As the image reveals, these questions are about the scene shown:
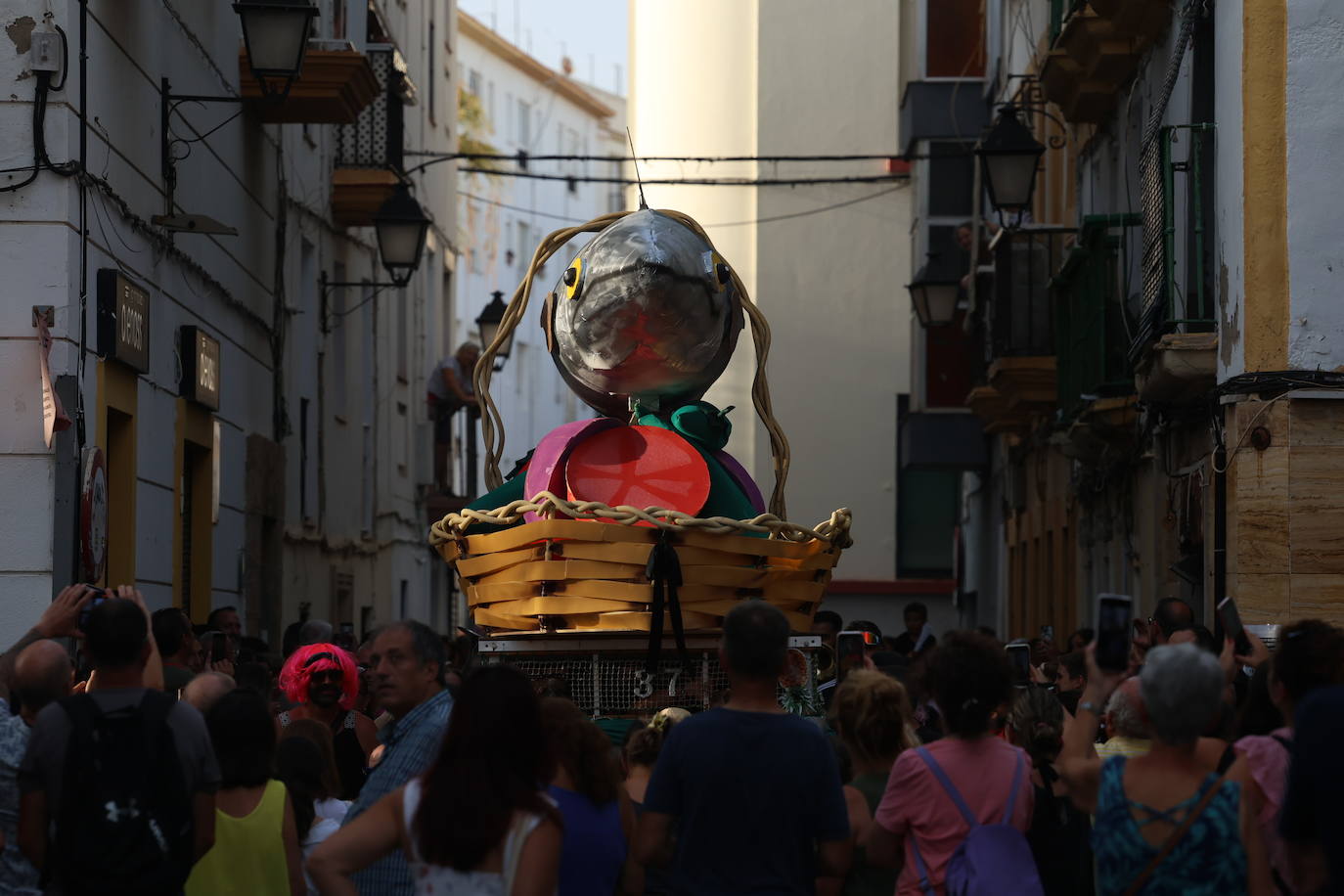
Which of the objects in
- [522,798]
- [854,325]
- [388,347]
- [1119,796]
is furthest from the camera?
[854,325]

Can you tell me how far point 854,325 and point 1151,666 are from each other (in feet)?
89.5

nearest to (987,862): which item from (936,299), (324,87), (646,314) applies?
(646,314)

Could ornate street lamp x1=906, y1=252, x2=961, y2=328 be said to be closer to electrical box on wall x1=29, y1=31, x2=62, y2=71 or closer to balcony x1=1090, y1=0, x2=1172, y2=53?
balcony x1=1090, y1=0, x2=1172, y2=53

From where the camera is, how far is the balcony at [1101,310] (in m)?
15.9

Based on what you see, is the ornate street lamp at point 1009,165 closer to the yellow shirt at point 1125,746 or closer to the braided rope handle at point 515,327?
the braided rope handle at point 515,327

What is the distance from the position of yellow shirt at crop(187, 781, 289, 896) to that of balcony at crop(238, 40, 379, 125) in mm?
10987

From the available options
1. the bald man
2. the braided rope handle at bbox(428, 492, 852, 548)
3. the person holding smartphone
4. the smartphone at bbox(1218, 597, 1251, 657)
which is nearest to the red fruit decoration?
the braided rope handle at bbox(428, 492, 852, 548)

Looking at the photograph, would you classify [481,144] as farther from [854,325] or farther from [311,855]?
[311,855]

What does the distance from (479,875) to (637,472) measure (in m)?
3.85

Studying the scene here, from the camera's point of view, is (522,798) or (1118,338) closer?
(522,798)

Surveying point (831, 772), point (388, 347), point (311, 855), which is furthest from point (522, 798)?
point (388, 347)

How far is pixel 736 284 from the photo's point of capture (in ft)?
31.4

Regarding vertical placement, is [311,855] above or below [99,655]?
below

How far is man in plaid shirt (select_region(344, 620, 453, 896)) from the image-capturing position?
5934 millimetres
